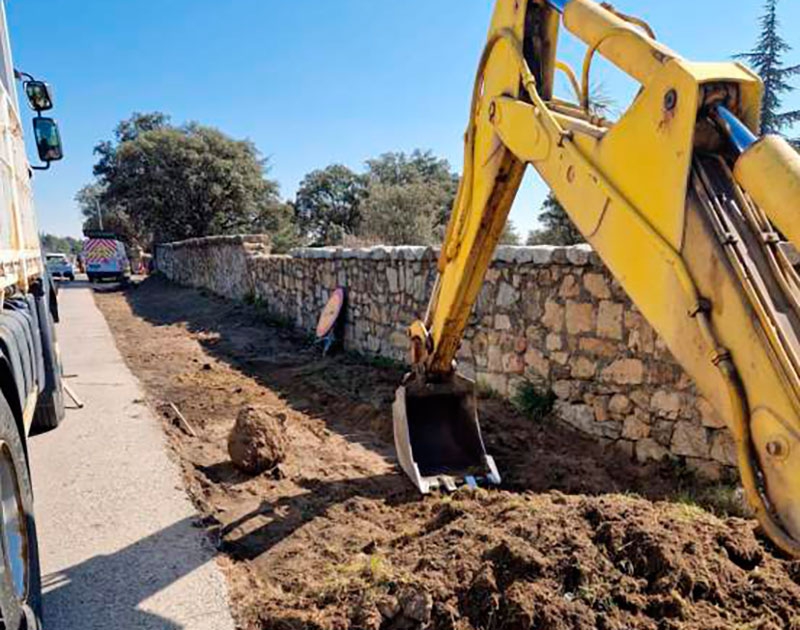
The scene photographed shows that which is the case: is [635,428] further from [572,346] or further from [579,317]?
[579,317]

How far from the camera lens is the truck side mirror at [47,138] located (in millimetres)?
5848

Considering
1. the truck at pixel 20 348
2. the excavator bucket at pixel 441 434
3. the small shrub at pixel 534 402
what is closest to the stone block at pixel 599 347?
the small shrub at pixel 534 402

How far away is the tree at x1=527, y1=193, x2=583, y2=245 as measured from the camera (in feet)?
48.5

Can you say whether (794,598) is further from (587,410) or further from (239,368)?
(239,368)

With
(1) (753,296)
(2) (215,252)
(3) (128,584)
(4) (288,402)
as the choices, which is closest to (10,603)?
(3) (128,584)

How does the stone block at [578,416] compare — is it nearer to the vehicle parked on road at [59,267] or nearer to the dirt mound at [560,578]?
the dirt mound at [560,578]

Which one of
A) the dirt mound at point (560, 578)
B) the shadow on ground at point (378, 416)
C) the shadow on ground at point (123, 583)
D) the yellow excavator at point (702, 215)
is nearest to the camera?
the yellow excavator at point (702, 215)

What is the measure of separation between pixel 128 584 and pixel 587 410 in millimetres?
3835

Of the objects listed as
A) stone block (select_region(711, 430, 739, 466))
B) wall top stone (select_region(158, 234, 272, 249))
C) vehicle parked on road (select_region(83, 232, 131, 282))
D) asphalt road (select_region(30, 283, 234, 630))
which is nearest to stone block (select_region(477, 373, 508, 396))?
stone block (select_region(711, 430, 739, 466))

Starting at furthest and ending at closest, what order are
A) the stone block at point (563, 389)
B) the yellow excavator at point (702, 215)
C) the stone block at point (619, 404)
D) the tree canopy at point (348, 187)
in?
the tree canopy at point (348, 187)
the stone block at point (563, 389)
the stone block at point (619, 404)
the yellow excavator at point (702, 215)

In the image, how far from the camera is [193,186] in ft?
105

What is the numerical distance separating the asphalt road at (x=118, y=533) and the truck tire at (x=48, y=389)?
0.15m

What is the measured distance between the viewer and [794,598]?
97.5 inches

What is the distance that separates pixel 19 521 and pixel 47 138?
16.2ft
